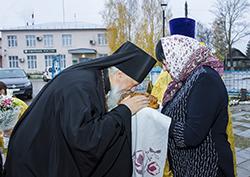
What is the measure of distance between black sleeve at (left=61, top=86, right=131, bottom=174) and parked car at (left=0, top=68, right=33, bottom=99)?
441 inches

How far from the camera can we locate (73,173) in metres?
1.45

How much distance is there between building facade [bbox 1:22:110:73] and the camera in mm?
39500

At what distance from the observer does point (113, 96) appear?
1.73 meters

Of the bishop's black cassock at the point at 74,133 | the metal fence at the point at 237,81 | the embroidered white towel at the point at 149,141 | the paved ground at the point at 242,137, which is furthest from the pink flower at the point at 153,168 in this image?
the metal fence at the point at 237,81

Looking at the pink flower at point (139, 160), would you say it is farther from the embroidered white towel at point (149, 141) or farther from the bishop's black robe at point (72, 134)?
the bishop's black robe at point (72, 134)

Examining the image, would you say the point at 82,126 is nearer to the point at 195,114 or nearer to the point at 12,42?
the point at 195,114

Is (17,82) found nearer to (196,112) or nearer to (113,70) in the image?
(113,70)

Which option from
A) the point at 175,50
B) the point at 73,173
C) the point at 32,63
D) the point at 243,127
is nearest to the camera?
the point at 73,173

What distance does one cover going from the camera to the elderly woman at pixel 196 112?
1.65 metres

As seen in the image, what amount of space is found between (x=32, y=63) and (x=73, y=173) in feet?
133

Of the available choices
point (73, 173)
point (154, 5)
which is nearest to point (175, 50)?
point (73, 173)

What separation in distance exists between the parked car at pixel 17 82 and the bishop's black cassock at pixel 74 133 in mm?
10998

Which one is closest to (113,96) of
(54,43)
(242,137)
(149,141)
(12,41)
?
(149,141)

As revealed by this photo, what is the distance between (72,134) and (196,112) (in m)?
0.75
